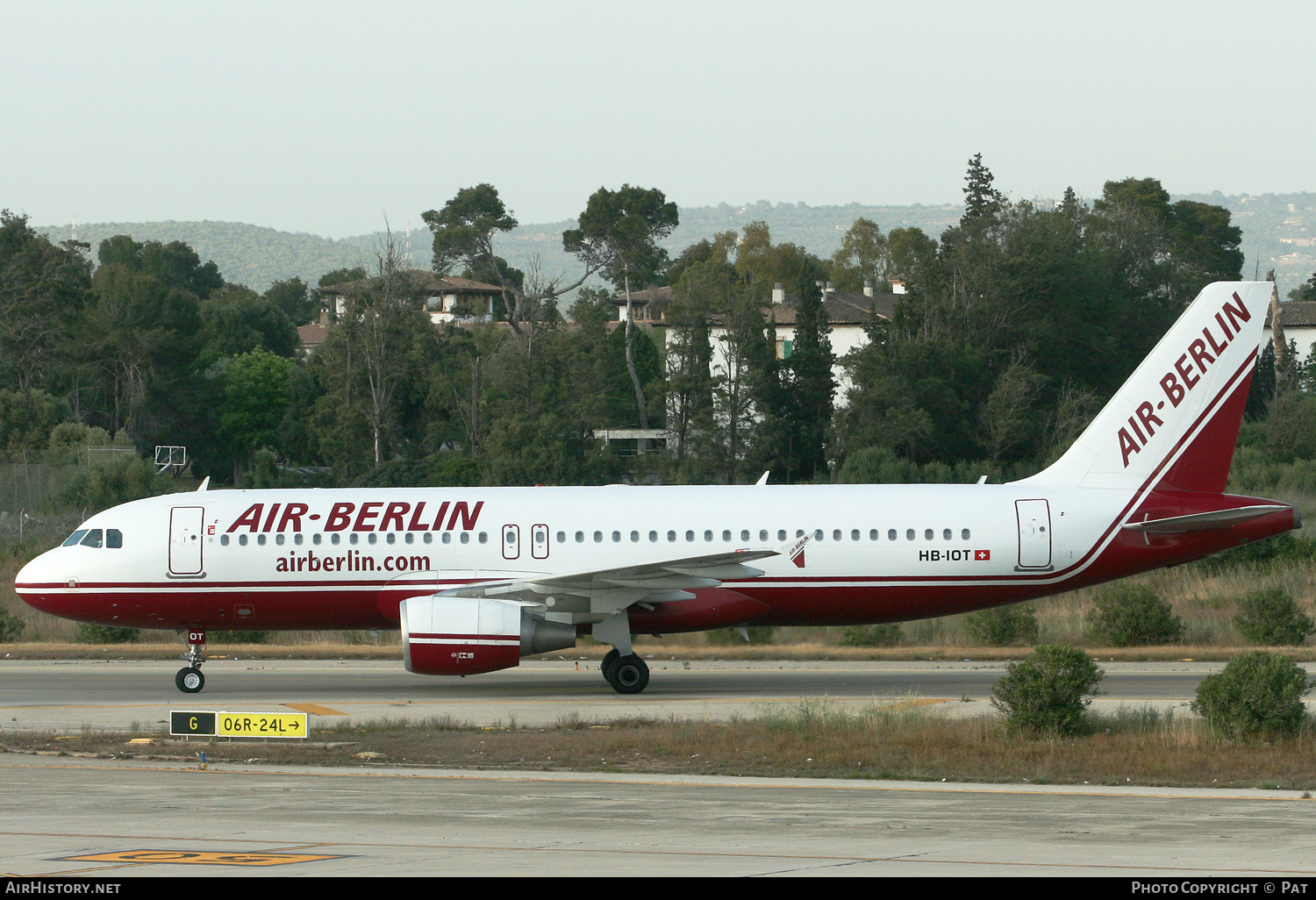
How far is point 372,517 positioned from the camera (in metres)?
27.9

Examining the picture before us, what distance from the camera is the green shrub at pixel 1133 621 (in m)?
34.5

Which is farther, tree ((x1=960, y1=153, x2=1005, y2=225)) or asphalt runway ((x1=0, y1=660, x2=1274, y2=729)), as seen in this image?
tree ((x1=960, y1=153, x2=1005, y2=225))

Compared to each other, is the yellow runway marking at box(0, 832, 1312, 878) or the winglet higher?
the winglet

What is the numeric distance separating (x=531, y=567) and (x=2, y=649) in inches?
643

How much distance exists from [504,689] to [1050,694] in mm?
11831

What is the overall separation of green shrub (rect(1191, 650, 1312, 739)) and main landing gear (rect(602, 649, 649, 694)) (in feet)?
34.2

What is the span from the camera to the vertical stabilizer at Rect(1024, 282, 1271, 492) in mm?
28875

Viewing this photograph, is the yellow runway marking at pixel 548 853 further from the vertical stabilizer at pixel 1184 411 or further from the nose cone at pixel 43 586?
the vertical stabilizer at pixel 1184 411

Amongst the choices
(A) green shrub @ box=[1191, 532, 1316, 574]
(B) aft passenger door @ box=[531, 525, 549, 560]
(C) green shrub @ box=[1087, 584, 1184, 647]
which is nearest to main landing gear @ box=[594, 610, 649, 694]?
(B) aft passenger door @ box=[531, 525, 549, 560]

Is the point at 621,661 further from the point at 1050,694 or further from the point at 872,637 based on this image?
the point at 872,637

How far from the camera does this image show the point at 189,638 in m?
28.8

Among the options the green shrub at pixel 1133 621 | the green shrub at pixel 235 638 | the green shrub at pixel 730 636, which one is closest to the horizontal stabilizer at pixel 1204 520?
the green shrub at pixel 1133 621

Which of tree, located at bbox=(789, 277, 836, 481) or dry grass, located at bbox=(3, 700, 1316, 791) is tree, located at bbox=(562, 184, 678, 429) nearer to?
tree, located at bbox=(789, 277, 836, 481)
